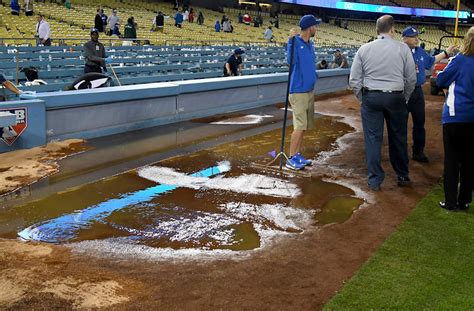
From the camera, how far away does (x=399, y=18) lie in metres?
62.6

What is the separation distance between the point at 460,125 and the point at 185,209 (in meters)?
3.03

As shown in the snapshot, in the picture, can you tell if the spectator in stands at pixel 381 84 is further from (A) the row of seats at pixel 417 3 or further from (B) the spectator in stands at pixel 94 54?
(A) the row of seats at pixel 417 3

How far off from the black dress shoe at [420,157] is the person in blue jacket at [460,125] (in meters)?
2.53

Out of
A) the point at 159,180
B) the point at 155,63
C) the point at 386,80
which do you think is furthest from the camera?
the point at 155,63

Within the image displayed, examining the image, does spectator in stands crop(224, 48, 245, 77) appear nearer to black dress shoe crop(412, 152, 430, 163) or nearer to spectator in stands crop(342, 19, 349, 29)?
black dress shoe crop(412, 152, 430, 163)

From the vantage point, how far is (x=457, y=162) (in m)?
5.91

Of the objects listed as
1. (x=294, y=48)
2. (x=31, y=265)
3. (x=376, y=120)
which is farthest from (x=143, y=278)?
(x=294, y=48)

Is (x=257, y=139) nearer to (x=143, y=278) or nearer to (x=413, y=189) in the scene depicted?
(x=413, y=189)

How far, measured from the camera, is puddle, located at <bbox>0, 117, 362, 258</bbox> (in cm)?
499

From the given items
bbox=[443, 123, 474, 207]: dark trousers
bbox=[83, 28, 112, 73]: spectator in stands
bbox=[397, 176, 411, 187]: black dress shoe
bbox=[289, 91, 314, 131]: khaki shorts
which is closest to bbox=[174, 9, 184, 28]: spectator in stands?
bbox=[83, 28, 112, 73]: spectator in stands

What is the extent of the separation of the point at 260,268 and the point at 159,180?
9.56ft

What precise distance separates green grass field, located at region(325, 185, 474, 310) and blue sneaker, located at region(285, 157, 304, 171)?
7.24 ft

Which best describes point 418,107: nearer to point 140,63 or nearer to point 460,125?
point 460,125

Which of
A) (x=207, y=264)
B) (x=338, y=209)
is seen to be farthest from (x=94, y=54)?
(x=207, y=264)
